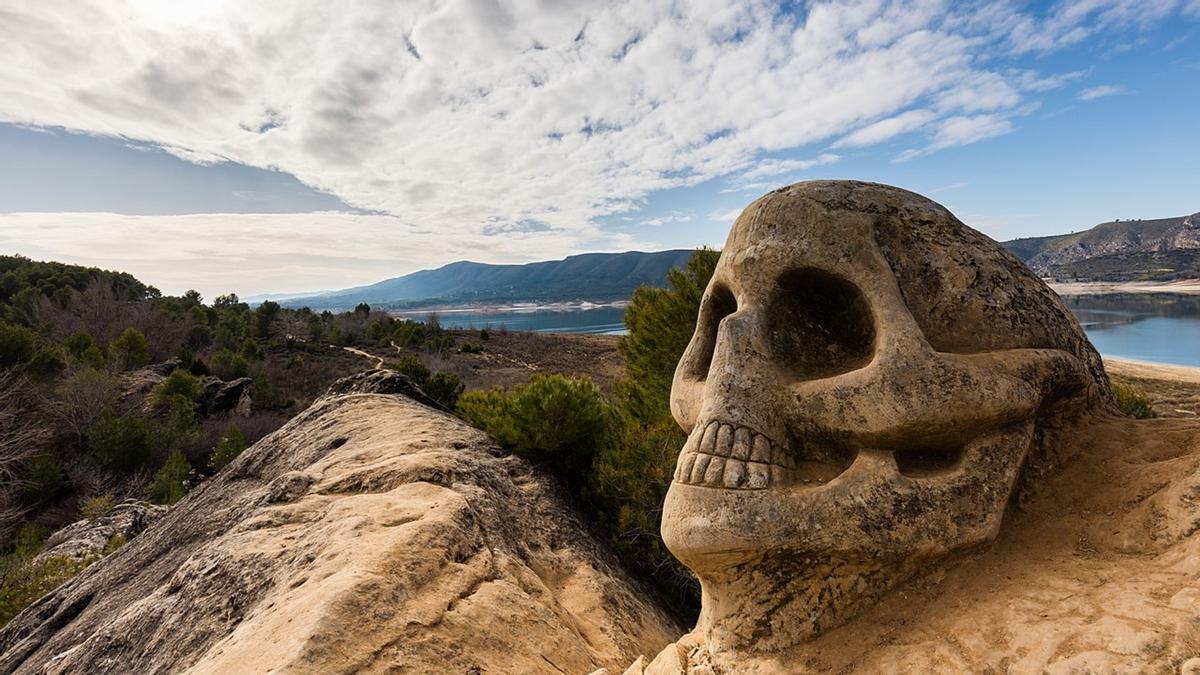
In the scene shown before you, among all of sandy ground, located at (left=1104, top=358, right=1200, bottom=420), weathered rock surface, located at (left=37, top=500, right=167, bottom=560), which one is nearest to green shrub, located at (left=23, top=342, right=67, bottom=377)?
weathered rock surface, located at (left=37, top=500, right=167, bottom=560)

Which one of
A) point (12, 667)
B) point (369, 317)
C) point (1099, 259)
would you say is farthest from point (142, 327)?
point (1099, 259)

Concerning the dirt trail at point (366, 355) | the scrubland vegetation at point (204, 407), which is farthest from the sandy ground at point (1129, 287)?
the scrubland vegetation at point (204, 407)

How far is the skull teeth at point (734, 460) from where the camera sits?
332cm

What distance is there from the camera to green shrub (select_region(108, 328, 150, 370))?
27.6 meters

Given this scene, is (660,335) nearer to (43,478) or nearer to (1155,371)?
(43,478)

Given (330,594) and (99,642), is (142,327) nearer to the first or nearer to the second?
(99,642)

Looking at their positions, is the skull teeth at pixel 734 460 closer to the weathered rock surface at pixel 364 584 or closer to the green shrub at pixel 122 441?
the weathered rock surface at pixel 364 584

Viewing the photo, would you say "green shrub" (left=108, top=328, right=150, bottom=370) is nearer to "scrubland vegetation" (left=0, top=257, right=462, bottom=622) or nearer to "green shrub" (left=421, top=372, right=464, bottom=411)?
"scrubland vegetation" (left=0, top=257, right=462, bottom=622)

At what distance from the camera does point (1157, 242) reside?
6388 inches

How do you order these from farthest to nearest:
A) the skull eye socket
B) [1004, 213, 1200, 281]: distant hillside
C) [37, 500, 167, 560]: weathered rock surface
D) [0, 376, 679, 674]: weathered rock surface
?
1. [1004, 213, 1200, 281]: distant hillside
2. [37, 500, 167, 560]: weathered rock surface
3. the skull eye socket
4. [0, 376, 679, 674]: weathered rock surface

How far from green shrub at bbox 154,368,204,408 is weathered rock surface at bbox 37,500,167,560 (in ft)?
38.9

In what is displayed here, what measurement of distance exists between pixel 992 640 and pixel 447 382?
15880 millimetres

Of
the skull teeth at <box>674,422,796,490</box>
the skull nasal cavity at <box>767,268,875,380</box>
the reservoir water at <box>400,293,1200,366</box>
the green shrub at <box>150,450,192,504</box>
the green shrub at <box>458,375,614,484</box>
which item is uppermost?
the skull nasal cavity at <box>767,268,875,380</box>

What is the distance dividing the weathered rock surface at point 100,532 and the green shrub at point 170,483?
3.59 m
